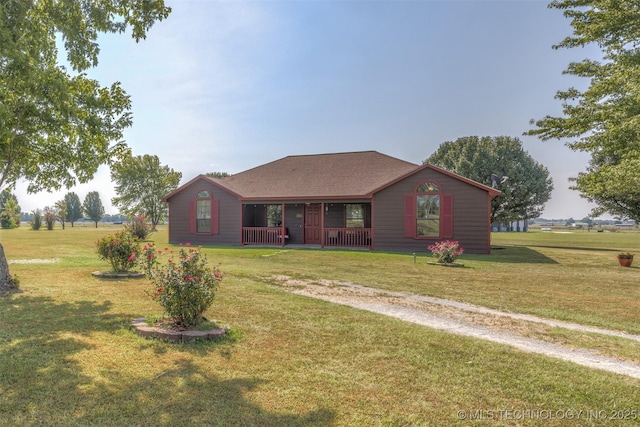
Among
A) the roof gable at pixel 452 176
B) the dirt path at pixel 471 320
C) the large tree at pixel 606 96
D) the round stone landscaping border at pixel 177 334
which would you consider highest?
the large tree at pixel 606 96

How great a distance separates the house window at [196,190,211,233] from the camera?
2116cm

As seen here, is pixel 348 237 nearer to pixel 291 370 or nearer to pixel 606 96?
pixel 606 96

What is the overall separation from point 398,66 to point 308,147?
1443cm

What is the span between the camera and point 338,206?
20.4 metres

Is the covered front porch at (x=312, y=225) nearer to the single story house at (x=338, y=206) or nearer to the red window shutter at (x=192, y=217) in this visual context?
the single story house at (x=338, y=206)

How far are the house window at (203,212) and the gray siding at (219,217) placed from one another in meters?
0.32

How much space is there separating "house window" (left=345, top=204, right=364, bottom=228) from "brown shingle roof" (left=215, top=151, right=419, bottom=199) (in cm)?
136

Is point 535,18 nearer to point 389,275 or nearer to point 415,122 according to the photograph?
point 415,122

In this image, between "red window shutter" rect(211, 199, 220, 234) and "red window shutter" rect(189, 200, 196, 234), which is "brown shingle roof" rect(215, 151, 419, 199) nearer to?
"red window shutter" rect(211, 199, 220, 234)

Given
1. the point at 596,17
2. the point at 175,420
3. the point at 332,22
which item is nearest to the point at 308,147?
the point at 332,22

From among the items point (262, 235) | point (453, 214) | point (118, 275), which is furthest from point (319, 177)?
point (118, 275)

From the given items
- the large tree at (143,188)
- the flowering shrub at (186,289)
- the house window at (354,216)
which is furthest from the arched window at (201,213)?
the large tree at (143,188)

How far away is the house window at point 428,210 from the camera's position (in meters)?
17.0

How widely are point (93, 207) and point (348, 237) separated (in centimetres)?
9041
